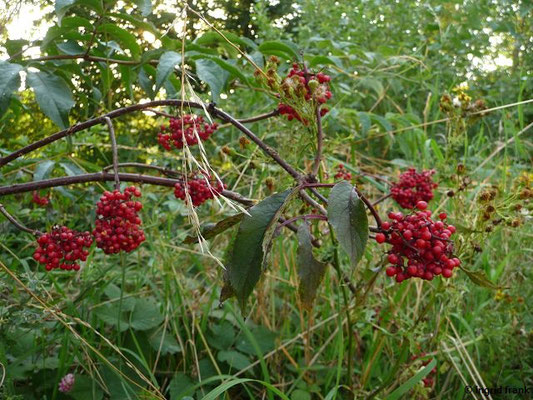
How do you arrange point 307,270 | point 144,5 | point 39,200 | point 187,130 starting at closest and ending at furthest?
point 307,270 < point 144,5 < point 187,130 < point 39,200

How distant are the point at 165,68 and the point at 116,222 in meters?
0.30

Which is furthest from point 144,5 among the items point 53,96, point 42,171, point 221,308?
point 221,308

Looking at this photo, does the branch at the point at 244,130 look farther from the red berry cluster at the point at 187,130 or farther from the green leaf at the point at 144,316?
the green leaf at the point at 144,316

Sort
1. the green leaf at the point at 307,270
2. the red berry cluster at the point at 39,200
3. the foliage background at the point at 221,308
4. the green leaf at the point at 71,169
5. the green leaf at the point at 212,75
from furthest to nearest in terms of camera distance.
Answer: the red berry cluster at the point at 39,200 → the green leaf at the point at 71,169 → the foliage background at the point at 221,308 → the green leaf at the point at 212,75 → the green leaf at the point at 307,270

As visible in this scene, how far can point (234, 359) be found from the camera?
1417 millimetres

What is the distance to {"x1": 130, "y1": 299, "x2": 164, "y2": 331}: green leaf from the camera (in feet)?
4.64

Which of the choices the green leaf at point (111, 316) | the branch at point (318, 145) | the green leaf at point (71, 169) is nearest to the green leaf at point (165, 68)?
the branch at point (318, 145)

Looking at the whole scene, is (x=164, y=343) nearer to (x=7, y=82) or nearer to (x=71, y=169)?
(x=71, y=169)

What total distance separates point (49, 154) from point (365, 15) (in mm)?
2150

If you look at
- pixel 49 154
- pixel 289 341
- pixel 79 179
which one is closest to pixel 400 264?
pixel 79 179

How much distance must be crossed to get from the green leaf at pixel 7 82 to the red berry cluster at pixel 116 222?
24cm

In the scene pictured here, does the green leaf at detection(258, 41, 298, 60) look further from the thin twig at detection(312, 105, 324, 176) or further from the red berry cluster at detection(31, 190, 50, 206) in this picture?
the red berry cluster at detection(31, 190, 50, 206)

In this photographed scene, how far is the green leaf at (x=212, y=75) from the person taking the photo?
1.01 meters

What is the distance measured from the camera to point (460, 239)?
3.43ft
